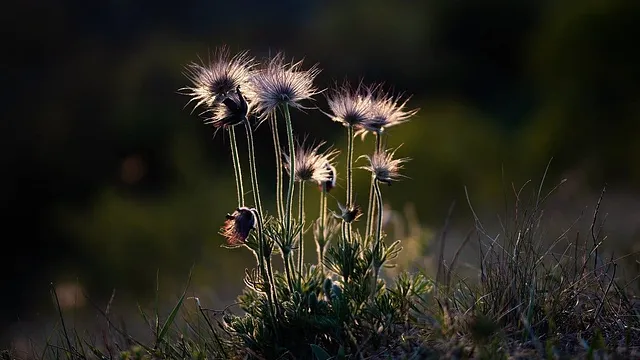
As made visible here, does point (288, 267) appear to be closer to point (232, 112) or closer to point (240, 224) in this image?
point (240, 224)

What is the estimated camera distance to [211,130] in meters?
13.2

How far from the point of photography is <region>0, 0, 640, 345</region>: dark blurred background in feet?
36.9

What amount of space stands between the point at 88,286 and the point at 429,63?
8.89 metres

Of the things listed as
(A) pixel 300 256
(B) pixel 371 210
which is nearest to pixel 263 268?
(A) pixel 300 256

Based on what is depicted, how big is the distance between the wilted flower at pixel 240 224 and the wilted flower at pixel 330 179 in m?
0.42

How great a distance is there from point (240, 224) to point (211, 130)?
10541 mm

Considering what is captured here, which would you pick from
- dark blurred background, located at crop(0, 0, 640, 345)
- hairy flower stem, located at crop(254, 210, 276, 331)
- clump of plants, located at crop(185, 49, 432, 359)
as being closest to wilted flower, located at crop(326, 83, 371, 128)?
clump of plants, located at crop(185, 49, 432, 359)

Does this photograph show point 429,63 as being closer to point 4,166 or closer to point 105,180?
point 105,180

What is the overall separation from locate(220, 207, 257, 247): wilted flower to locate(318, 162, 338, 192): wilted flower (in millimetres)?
424

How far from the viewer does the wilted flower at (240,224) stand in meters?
2.81

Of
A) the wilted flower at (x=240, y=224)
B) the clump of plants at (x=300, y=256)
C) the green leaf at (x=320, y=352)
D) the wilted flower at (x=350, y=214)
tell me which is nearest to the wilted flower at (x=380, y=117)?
the clump of plants at (x=300, y=256)

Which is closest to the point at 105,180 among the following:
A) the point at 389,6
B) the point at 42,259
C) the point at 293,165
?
the point at 42,259

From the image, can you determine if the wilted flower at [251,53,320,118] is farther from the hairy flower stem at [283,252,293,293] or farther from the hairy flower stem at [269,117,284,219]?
the hairy flower stem at [283,252,293,293]

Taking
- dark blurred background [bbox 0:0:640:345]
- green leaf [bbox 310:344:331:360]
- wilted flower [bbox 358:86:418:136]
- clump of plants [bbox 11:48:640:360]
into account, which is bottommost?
green leaf [bbox 310:344:331:360]
